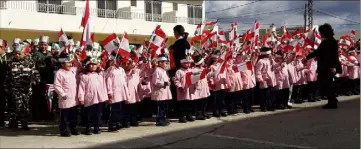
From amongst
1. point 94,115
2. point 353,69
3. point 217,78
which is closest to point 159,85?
point 94,115

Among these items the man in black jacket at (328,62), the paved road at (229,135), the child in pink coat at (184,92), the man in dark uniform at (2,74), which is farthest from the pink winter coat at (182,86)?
the man in black jacket at (328,62)

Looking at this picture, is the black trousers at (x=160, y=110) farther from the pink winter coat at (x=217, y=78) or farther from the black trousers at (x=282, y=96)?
the black trousers at (x=282, y=96)

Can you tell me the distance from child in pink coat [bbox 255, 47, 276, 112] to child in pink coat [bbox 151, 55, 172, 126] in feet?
9.34

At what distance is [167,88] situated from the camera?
8.92 meters

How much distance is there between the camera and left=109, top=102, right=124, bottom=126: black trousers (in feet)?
26.9

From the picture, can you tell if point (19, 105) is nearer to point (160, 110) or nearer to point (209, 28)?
point (160, 110)

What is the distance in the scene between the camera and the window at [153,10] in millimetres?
31125

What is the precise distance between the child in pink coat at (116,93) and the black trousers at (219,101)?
246 cm

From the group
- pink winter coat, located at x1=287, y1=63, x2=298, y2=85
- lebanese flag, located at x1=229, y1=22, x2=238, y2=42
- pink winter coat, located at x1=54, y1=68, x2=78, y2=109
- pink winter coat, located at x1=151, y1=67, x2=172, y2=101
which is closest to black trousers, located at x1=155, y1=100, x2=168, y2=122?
pink winter coat, located at x1=151, y1=67, x2=172, y2=101

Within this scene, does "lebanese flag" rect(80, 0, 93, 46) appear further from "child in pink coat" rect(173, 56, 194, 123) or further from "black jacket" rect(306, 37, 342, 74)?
"black jacket" rect(306, 37, 342, 74)

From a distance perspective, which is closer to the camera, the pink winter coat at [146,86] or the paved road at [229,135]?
the paved road at [229,135]

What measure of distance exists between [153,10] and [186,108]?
2336 cm

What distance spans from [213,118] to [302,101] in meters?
4.13

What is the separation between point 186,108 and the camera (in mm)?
9398
